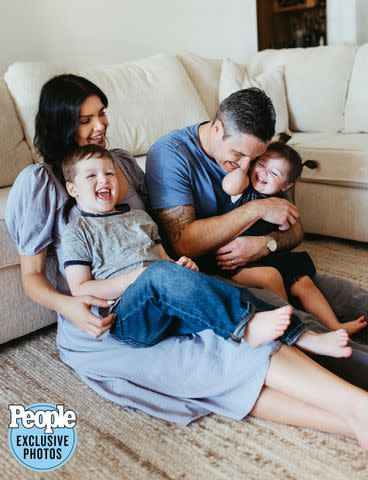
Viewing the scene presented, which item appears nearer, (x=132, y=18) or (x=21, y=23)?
(x=21, y=23)

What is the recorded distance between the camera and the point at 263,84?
2.93 m

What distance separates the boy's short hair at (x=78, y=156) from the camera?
1.44m

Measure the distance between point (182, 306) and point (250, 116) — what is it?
59cm

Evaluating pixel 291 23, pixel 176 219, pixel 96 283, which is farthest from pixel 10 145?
pixel 291 23

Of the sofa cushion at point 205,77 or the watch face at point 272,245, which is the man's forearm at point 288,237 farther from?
the sofa cushion at point 205,77

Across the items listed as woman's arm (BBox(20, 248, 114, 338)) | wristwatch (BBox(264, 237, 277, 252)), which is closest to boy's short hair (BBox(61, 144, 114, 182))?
woman's arm (BBox(20, 248, 114, 338))

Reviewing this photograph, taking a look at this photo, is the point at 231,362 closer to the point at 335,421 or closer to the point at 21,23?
the point at 335,421

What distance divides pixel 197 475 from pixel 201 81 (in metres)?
2.28

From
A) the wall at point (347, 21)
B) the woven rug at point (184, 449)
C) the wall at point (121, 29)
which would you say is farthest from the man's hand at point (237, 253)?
the wall at point (347, 21)

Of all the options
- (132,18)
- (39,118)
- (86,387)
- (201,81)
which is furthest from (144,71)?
(86,387)

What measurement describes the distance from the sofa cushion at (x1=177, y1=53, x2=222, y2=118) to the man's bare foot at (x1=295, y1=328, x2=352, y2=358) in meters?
1.90

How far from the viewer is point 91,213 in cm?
145

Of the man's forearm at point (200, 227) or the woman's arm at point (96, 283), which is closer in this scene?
the woman's arm at point (96, 283)

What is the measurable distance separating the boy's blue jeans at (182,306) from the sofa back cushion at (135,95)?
1.19m
